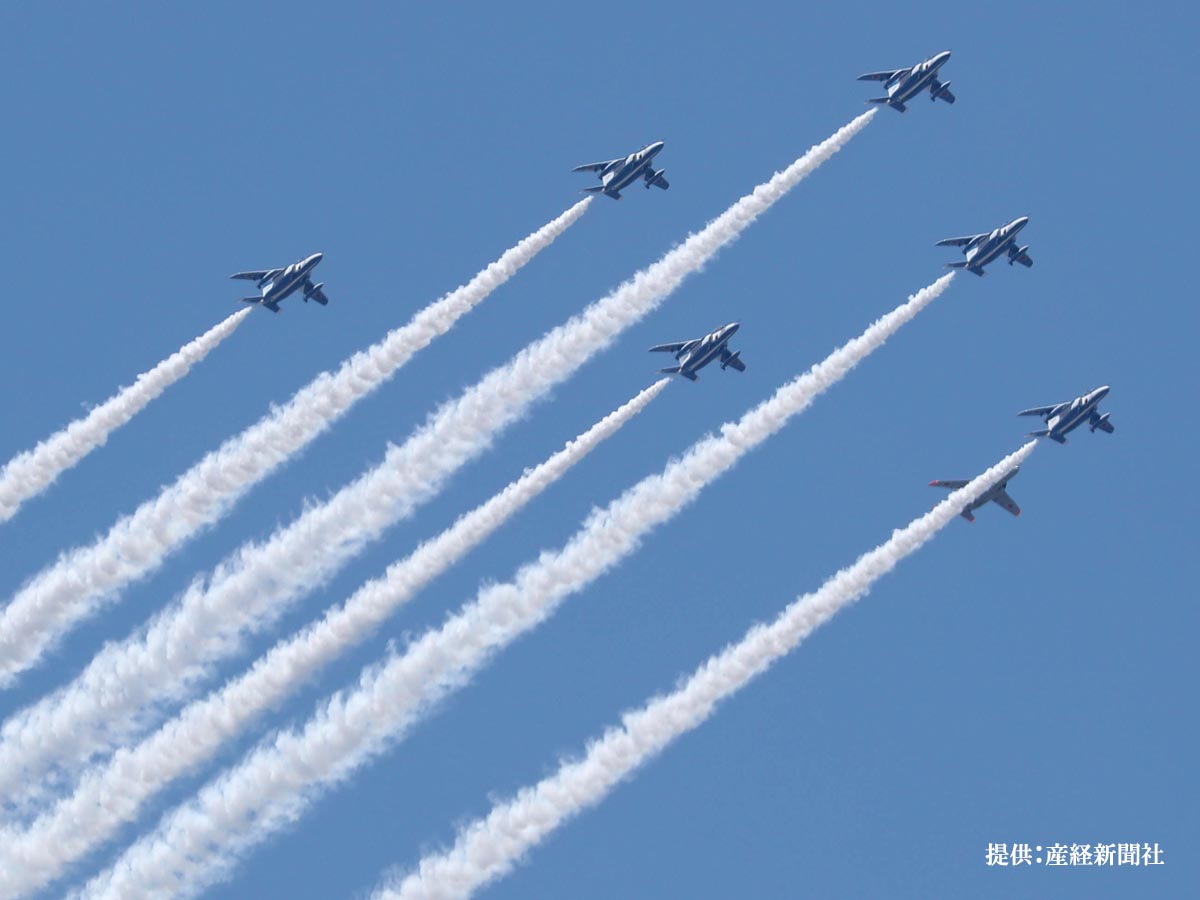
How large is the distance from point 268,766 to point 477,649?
29.6ft

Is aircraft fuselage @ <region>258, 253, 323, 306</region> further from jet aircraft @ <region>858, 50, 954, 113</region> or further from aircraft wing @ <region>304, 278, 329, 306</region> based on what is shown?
jet aircraft @ <region>858, 50, 954, 113</region>

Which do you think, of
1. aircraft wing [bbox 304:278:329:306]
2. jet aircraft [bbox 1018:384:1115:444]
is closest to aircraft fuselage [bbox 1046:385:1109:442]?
jet aircraft [bbox 1018:384:1115:444]

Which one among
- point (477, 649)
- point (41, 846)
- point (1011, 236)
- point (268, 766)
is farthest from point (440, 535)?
point (1011, 236)

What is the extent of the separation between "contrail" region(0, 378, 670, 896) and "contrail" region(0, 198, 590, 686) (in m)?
6.92

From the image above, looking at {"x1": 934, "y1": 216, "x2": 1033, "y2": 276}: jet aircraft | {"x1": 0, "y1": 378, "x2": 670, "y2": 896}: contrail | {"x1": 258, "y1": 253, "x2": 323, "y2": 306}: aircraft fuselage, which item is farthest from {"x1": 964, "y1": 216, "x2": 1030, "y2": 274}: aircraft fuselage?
{"x1": 258, "y1": 253, "x2": 323, "y2": 306}: aircraft fuselage

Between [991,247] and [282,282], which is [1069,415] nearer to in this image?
[991,247]

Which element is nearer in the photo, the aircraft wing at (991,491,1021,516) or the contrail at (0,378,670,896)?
the contrail at (0,378,670,896)

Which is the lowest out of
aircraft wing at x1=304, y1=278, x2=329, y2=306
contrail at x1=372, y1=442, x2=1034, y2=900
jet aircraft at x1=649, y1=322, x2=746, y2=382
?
contrail at x1=372, y1=442, x2=1034, y2=900

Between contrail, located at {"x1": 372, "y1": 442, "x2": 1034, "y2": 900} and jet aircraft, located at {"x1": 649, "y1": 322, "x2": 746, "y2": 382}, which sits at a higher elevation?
jet aircraft, located at {"x1": 649, "y1": 322, "x2": 746, "y2": 382}

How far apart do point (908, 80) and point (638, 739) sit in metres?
35.1

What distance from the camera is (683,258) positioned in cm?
11888

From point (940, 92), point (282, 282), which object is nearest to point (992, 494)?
point (940, 92)

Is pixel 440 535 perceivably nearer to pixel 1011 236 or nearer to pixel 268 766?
pixel 268 766

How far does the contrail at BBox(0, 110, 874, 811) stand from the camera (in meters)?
104
